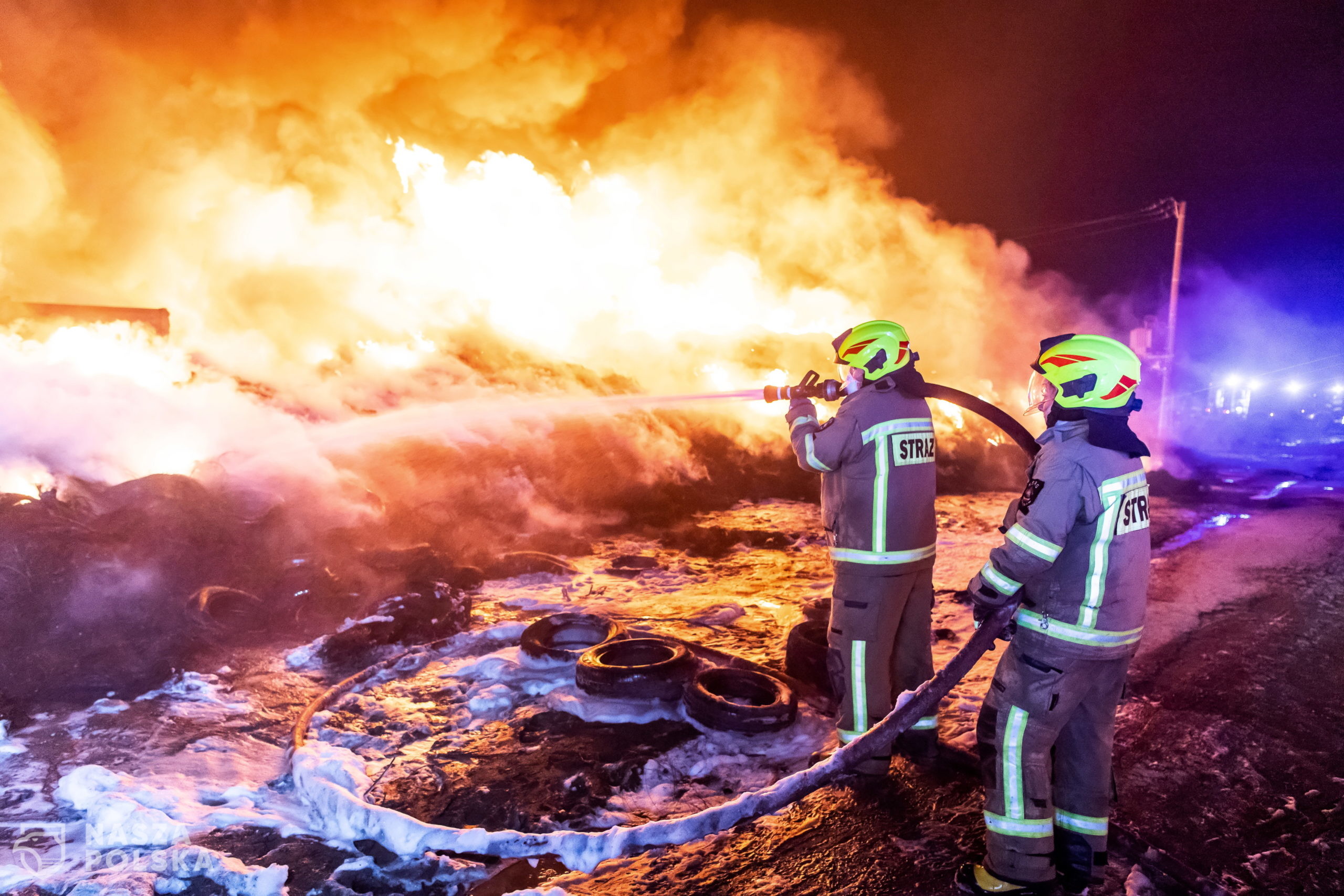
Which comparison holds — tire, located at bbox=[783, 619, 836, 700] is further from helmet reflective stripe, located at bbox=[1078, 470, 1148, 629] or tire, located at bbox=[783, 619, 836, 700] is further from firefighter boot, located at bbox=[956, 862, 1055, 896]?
helmet reflective stripe, located at bbox=[1078, 470, 1148, 629]

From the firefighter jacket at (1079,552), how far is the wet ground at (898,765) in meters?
1.15

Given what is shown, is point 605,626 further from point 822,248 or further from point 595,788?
point 822,248

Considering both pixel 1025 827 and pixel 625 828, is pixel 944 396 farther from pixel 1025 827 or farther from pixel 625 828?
pixel 625 828

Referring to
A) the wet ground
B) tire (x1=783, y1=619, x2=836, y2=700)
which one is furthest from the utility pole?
tire (x1=783, y1=619, x2=836, y2=700)

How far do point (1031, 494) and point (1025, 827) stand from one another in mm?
1333

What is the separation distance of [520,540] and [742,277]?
12646mm

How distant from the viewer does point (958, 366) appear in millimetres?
23078

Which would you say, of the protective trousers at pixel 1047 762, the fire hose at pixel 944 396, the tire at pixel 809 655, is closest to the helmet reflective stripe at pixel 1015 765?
the protective trousers at pixel 1047 762

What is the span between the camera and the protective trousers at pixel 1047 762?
9.23 ft

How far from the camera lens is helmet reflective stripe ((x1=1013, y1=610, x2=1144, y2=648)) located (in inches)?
109

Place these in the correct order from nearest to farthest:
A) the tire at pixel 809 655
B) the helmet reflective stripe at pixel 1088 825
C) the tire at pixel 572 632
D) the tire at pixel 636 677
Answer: the helmet reflective stripe at pixel 1088 825 → the tire at pixel 636 677 → the tire at pixel 809 655 → the tire at pixel 572 632

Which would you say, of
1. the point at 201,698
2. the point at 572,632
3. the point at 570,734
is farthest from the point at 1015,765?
the point at 201,698

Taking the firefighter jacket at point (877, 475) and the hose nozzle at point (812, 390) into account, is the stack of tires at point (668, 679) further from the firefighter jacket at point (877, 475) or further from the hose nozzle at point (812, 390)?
the hose nozzle at point (812, 390)

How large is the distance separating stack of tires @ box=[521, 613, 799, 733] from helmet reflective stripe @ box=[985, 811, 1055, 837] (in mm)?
1657
